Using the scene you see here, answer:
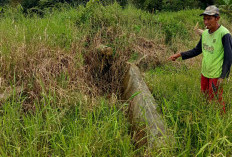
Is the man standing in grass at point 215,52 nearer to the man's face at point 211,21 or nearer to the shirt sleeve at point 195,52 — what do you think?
the man's face at point 211,21

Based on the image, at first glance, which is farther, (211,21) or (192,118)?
(211,21)

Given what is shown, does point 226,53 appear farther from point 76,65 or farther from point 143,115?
point 76,65

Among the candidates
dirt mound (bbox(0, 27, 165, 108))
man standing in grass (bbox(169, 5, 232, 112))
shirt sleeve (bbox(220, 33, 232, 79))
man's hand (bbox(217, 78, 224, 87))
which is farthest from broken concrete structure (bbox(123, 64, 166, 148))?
shirt sleeve (bbox(220, 33, 232, 79))

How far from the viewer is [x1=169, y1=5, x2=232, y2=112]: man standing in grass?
112 inches

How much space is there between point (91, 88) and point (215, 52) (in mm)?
2281

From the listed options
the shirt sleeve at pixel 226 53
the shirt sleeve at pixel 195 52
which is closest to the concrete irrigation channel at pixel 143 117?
the shirt sleeve at pixel 195 52

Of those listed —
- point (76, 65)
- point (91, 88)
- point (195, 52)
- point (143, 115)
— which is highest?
point (195, 52)

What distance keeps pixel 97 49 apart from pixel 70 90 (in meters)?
1.61

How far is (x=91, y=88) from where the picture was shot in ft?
13.6

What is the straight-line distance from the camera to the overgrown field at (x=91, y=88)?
7.83ft

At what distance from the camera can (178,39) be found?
23.5 feet

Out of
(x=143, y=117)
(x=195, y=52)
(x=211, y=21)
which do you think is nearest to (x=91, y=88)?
(x=143, y=117)

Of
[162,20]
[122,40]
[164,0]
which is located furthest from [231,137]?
[164,0]

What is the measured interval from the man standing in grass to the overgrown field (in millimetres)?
197
